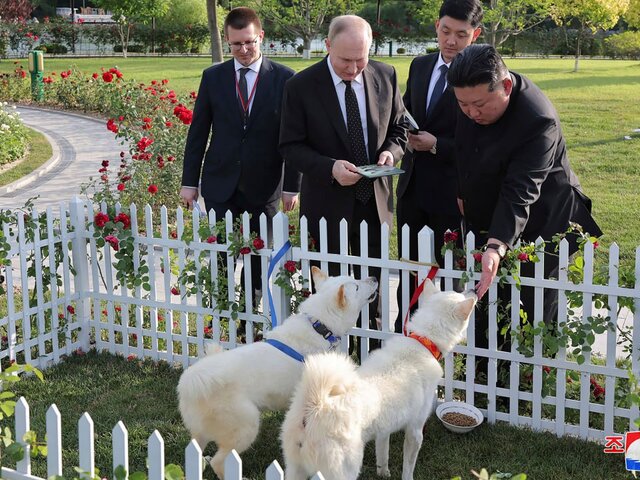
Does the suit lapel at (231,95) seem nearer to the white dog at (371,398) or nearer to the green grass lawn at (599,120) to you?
the white dog at (371,398)

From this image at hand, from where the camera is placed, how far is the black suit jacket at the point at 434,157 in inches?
213

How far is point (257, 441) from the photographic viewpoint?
4734 mm

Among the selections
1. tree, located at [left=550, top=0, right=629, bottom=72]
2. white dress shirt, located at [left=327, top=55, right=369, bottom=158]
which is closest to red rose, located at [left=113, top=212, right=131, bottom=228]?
white dress shirt, located at [left=327, top=55, right=369, bottom=158]

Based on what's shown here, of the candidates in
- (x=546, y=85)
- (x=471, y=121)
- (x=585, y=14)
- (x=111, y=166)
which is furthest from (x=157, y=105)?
(x=585, y=14)

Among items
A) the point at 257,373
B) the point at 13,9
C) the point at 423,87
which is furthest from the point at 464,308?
the point at 13,9

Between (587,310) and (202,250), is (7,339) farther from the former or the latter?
(587,310)

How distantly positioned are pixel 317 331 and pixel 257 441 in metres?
0.81

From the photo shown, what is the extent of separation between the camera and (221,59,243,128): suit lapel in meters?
5.93

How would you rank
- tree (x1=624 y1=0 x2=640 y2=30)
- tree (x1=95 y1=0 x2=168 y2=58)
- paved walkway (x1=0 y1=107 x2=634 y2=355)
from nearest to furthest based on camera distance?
paved walkway (x1=0 y1=107 x2=634 y2=355) < tree (x1=95 y1=0 x2=168 y2=58) < tree (x1=624 y1=0 x2=640 y2=30)

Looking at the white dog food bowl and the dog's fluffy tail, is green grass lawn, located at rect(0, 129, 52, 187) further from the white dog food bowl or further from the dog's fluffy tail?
the dog's fluffy tail

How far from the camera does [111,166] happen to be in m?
14.1

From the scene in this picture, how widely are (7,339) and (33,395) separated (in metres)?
0.64

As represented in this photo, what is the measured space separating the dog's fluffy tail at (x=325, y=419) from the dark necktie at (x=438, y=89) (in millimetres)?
2443

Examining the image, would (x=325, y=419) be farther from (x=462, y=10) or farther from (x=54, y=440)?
(x=462, y=10)
